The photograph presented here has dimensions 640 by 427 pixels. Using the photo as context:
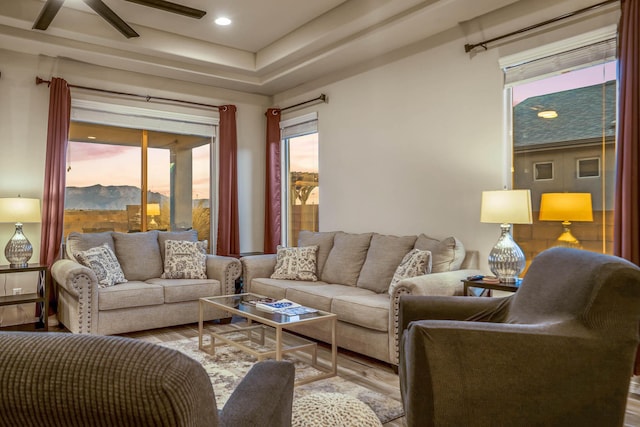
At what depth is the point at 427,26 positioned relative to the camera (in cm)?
399

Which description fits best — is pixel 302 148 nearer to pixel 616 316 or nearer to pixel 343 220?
pixel 343 220

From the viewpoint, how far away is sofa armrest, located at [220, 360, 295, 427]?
1059 millimetres

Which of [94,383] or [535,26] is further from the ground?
[535,26]

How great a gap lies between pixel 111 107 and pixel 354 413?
15.0 ft

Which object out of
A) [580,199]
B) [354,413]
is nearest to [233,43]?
[580,199]

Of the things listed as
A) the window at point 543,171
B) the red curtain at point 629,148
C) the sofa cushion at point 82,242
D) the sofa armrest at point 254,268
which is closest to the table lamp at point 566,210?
the window at point 543,171

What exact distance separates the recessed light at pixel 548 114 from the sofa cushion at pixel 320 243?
2255mm

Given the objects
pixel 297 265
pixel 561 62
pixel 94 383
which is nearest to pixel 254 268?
pixel 297 265

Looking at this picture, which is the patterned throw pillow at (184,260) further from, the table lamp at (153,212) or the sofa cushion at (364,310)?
the sofa cushion at (364,310)

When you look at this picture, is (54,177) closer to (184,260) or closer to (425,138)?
(184,260)

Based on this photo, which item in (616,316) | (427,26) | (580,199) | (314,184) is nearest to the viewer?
(616,316)

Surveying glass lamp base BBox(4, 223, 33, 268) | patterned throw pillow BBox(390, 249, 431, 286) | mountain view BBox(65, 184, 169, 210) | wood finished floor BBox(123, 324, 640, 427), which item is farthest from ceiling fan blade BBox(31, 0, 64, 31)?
patterned throw pillow BBox(390, 249, 431, 286)

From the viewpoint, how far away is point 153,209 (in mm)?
5699

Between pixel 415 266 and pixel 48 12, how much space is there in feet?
10.7
